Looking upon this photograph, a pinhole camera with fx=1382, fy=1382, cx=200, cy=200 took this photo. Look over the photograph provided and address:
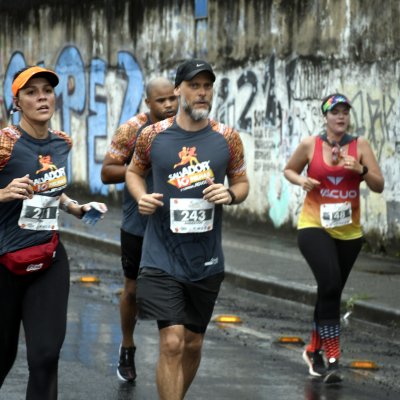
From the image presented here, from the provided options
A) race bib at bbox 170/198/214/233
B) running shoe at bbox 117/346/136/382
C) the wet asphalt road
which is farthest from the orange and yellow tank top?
race bib at bbox 170/198/214/233

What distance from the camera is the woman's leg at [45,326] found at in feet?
21.6

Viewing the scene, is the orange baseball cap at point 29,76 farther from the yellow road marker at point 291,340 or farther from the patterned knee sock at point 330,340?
the yellow road marker at point 291,340

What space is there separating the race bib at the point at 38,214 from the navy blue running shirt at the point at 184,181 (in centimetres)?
60

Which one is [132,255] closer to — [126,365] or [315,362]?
[126,365]

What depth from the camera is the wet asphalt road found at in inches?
334

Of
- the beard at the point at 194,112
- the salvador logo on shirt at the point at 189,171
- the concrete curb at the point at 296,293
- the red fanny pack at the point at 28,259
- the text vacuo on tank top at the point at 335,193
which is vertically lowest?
the concrete curb at the point at 296,293

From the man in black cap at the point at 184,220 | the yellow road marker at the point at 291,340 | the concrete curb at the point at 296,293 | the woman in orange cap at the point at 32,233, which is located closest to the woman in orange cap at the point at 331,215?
the yellow road marker at the point at 291,340

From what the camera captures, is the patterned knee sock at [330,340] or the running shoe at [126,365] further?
the patterned knee sock at [330,340]

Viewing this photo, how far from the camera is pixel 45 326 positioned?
6.64 m

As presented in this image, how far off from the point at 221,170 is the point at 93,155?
16.4 meters

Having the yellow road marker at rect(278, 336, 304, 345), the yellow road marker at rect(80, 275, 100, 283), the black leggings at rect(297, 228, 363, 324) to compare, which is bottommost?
the yellow road marker at rect(80, 275, 100, 283)

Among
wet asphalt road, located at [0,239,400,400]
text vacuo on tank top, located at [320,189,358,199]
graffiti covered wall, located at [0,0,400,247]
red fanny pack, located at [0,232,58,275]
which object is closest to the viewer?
red fanny pack, located at [0,232,58,275]

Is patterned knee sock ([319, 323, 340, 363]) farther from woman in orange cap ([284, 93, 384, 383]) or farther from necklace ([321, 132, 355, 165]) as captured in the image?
necklace ([321, 132, 355, 165])

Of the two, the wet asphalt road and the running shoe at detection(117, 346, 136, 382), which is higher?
the running shoe at detection(117, 346, 136, 382)
